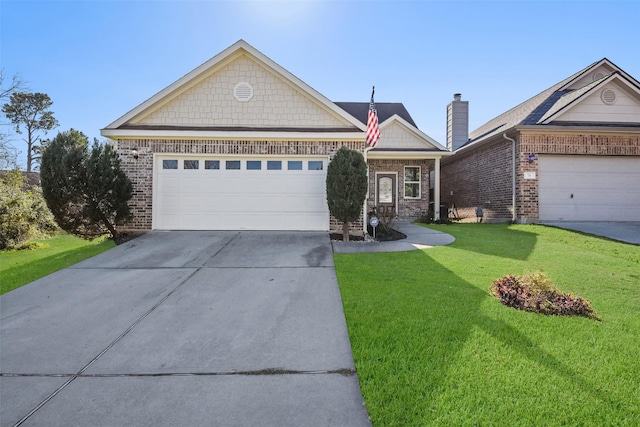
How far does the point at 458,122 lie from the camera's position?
19.1 meters

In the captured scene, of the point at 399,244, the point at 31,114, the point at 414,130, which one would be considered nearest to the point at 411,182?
the point at 414,130

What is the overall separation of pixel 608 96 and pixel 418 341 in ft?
48.8

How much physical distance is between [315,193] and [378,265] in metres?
3.86

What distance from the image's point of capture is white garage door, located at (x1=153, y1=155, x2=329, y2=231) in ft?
31.2

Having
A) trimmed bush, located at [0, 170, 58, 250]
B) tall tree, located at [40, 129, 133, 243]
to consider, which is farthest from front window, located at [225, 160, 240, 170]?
trimmed bush, located at [0, 170, 58, 250]

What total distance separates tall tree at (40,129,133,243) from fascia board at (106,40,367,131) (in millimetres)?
1802

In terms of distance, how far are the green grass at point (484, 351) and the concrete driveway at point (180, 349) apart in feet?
1.11

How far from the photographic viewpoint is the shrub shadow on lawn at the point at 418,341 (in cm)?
250

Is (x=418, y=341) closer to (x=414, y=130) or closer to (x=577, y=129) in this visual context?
(x=577, y=129)

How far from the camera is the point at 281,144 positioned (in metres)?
9.56

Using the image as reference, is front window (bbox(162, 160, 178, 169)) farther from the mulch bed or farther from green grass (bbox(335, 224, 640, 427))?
green grass (bbox(335, 224, 640, 427))

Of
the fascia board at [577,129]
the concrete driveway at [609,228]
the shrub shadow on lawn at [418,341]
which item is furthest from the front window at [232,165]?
the concrete driveway at [609,228]

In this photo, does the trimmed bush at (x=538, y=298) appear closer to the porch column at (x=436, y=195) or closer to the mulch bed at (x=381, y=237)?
the mulch bed at (x=381, y=237)

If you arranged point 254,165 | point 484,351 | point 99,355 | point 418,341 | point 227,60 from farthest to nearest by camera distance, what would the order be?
1. point 227,60
2. point 254,165
3. point 99,355
4. point 418,341
5. point 484,351
